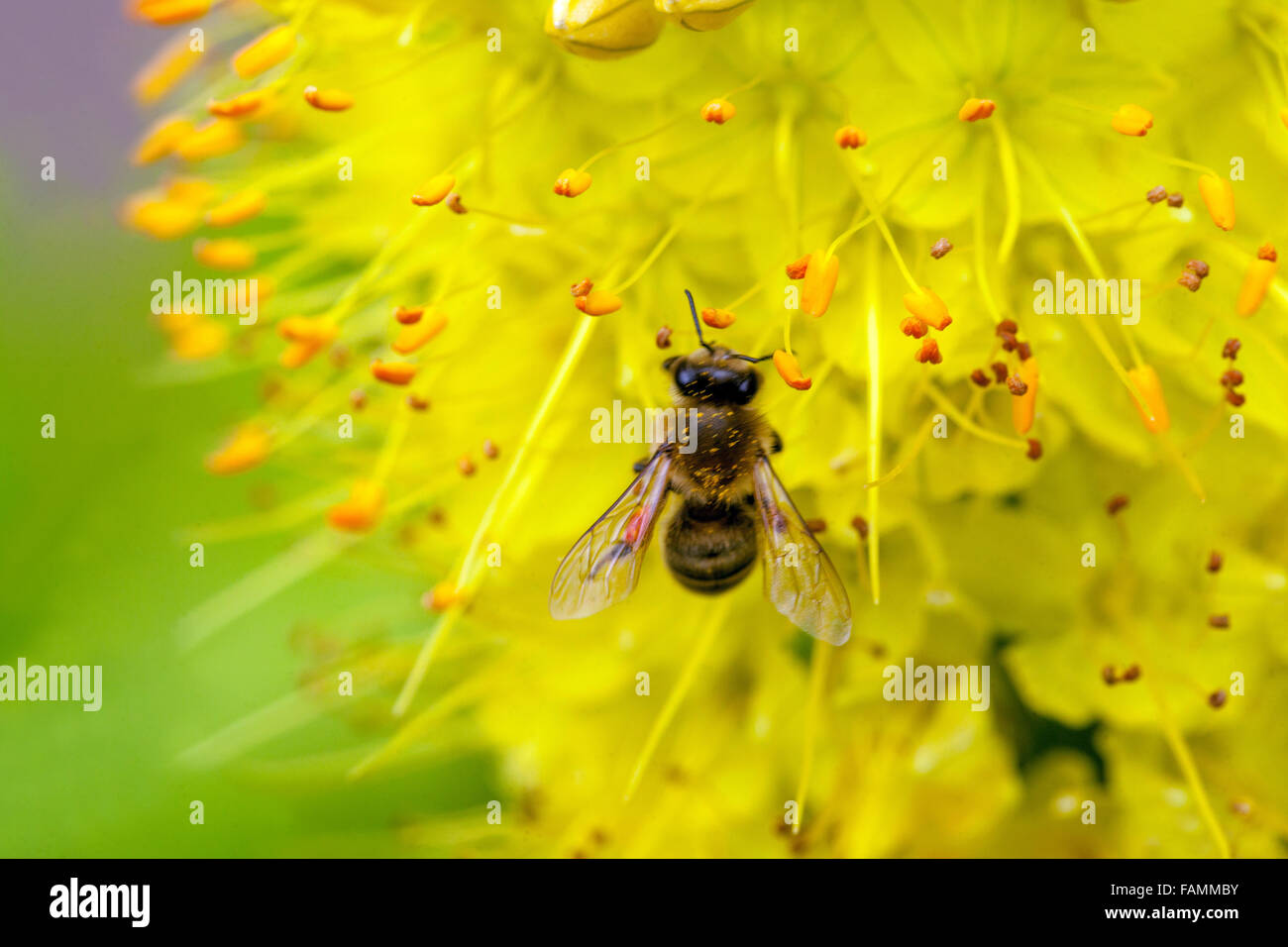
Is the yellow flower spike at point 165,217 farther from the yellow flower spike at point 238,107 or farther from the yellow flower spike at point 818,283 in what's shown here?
the yellow flower spike at point 818,283

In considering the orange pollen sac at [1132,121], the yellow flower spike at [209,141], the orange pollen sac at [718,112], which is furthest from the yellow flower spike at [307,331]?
the orange pollen sac at [1132,121]

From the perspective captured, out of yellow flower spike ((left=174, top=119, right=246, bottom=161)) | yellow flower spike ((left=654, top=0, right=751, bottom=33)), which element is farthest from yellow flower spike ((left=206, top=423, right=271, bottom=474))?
yellow flower spike ((left=654, top=0, right=751, bottom=33))

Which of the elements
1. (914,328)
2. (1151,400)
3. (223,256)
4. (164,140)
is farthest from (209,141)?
(1151,400)

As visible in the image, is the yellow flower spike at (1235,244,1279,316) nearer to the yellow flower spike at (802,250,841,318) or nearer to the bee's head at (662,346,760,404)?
the yellow flower spike at (802,250,841,318)

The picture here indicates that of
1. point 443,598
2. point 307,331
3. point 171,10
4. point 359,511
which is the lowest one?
point 443,598

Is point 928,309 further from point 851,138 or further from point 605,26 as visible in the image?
point 605,26
